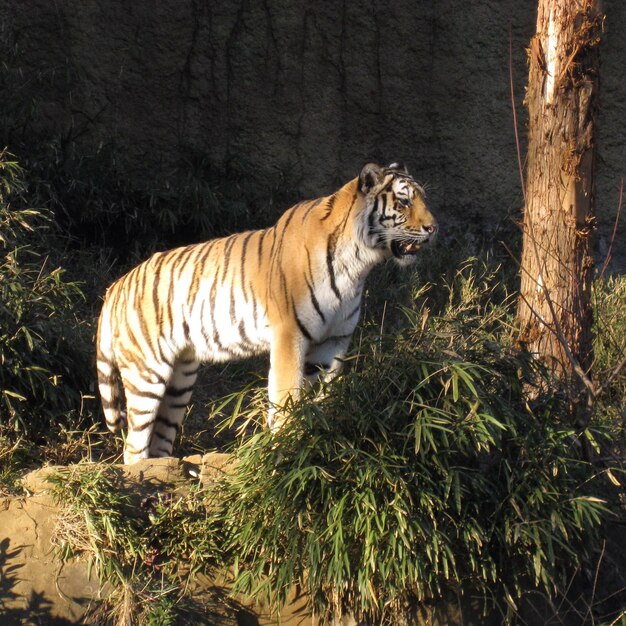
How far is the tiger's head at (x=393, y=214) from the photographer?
5.39 m

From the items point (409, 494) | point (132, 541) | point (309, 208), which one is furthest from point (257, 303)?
point (409, 494)

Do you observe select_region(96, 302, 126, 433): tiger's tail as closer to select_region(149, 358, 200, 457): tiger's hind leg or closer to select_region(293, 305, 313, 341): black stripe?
select_region(149, 358, 200, 457): tiger's hind leg

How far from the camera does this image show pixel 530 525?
424cm

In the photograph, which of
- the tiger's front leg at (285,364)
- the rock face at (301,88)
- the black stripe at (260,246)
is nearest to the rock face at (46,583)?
the tiger's front leg at (285,364)

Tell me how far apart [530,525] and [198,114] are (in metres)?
4.95

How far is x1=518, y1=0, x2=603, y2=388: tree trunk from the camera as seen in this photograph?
16.4 ft

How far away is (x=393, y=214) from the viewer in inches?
213

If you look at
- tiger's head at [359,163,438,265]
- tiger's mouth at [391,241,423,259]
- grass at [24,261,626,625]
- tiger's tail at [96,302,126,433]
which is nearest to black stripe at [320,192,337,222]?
tiger's head at [359,163,438,265]

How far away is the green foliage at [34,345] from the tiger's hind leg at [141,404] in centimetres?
37

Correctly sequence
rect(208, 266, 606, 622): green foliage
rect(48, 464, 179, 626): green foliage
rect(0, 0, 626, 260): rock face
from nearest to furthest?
rect(208, 266, 606, 622): green foliage, rect(48, 464, 179, 626): green foliage, rect(0, 0, 626, 260): rock face

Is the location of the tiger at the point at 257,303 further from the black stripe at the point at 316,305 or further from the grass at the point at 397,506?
the grass at the point at 397,506

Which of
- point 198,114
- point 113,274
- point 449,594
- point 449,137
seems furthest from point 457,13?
point 449,594

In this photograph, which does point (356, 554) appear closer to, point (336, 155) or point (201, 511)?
point (201, 511)

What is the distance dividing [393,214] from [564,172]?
0.88 meters
